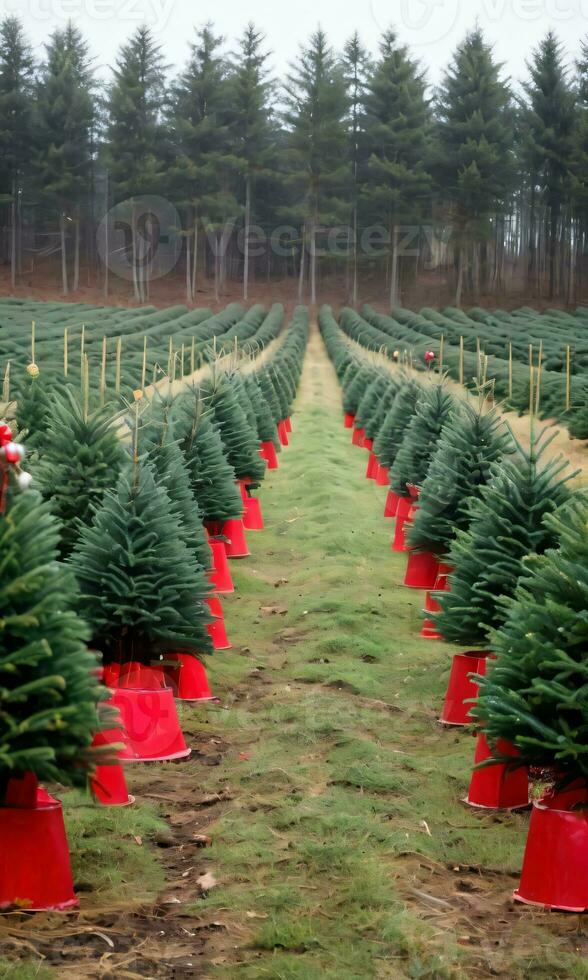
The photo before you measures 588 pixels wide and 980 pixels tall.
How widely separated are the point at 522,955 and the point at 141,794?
292cm

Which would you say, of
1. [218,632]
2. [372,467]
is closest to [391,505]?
[372,467]

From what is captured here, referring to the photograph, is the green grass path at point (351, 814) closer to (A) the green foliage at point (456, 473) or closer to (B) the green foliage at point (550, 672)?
(B) the green foliage at point (550, 672)

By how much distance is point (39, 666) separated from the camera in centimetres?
540

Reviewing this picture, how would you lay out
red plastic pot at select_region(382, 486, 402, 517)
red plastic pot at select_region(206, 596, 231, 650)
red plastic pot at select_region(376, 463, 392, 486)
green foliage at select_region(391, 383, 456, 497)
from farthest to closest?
red plastic pot at select_region(376, 463, 392, 486) → red plastic pot at select_region(382, 486, 402, 517) → green foliage at select_region(391, 383, 456, 497) → red plastic pot at select_region(206, 596, 231, 650)

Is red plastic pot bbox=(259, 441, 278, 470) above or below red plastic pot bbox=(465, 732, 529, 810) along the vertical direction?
above

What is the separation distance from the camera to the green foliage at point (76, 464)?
33.7 feet

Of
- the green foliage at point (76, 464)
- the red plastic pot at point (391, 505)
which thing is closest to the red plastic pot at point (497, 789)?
the green foliage at point (76, 464)

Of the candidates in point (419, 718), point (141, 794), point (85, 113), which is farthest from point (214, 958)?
point (85, 113)

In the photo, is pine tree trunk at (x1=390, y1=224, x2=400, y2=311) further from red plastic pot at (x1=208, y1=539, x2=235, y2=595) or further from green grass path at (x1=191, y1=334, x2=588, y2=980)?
green grass path at (x1=191, y1=334, x2=588, y2=980)

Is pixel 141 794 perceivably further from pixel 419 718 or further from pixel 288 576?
pixel 288 576

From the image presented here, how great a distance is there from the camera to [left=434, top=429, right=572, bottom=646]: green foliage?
9016 mm

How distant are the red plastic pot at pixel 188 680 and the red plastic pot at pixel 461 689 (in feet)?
6.11

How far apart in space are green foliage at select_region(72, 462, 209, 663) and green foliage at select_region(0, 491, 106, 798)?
9.70ft

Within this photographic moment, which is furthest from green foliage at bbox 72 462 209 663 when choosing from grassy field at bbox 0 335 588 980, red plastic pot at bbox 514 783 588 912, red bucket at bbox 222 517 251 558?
red bucket at bbox 222 517 251 558
